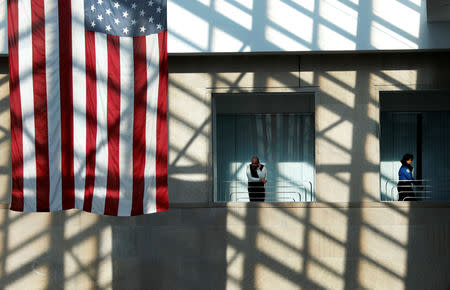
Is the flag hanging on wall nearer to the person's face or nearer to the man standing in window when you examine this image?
the man standing in window

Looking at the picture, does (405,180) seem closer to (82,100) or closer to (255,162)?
(255,162)

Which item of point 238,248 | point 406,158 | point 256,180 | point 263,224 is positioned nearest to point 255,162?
point 256,180

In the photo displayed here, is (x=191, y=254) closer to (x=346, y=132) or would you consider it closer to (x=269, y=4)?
(x=346, y=132)

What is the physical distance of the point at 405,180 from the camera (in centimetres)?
1582

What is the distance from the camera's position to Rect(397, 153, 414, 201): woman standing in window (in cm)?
1566

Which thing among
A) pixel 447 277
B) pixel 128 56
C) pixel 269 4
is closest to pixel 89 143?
pixel 128 56

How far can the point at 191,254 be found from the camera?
14875 millimetres

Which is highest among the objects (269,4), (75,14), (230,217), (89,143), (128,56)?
(269,4)

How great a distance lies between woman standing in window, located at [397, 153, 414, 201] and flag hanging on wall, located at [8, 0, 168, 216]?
7.44 m

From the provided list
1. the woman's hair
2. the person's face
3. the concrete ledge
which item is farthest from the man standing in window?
the woman's hair

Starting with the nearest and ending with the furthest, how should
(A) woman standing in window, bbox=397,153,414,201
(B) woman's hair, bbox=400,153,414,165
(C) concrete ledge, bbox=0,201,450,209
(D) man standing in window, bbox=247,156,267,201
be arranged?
1. (C) concrete ledge, bbox=0,201,450,209
2. (A) woman standing in window, bbox=397,153,414,201
3. (D) man standing in window, bbox=247,156,267,201
4. (B) woman's hair, bbox=400,153,414,165

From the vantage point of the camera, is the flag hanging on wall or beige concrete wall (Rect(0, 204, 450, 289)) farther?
beige concrete wall (Rect(0, 204, 450, 289))

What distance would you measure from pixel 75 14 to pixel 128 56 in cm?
111

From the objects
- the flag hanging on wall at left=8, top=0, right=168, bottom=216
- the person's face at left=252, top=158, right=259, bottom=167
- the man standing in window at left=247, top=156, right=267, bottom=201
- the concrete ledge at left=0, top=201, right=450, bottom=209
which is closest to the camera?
the flag hanging on wall at left=8, top=0, right=168, bottom=216
